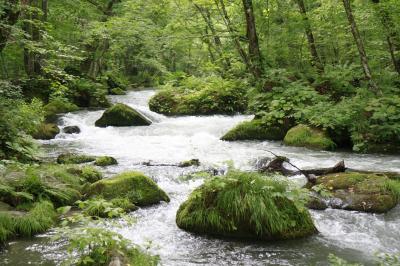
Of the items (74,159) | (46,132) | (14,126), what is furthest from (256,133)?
(14,126)

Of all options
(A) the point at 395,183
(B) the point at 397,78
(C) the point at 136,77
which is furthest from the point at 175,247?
(C) the point at 136,77

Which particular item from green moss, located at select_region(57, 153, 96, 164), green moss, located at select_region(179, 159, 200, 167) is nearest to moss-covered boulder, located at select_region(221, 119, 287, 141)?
green moss, located at select_region(179, 159, 200, 167)

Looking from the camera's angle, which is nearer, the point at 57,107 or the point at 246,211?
the point at 246,211

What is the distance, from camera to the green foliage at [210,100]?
66.6 feet

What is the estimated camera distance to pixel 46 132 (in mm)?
15211

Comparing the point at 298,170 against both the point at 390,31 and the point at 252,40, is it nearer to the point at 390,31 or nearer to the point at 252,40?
the point at 390,31

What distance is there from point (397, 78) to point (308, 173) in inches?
278

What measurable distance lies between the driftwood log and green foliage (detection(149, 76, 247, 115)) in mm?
10525

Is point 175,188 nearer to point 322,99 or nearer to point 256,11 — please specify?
point 322,99

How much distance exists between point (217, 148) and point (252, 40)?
5518 millimetres

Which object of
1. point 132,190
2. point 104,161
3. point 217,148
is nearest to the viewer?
point 132,190

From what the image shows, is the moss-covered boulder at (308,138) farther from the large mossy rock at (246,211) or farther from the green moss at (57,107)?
the green moss at (57,107)

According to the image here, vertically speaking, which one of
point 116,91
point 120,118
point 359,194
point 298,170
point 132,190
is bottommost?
point 132,190

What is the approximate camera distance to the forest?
5.92 meters
